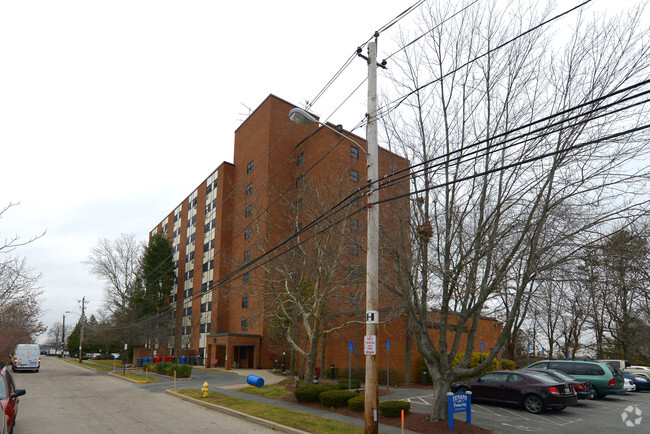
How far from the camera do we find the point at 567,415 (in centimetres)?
1540

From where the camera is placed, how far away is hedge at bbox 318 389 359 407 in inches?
612

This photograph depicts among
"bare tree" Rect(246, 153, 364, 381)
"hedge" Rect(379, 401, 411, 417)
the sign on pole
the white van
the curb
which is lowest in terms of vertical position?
the white van

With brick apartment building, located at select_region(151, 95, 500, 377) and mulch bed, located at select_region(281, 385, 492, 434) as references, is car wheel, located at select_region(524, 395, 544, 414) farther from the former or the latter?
brick apartment building, located at select_region(151, 95, 500, 377)

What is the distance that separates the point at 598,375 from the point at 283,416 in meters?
15.3

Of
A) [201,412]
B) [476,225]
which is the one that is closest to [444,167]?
[476,225]

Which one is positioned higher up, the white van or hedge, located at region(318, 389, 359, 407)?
hedge, located at region(318, 389, 359, 407)

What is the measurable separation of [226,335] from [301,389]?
81.5 ft

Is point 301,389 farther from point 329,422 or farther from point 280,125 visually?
point 280,125

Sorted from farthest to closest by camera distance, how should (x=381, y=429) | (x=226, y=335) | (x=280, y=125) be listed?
(x=280, y=125) < (x=226, y=335) < (x=381, y=429)

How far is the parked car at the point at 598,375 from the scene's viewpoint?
2014 centimetres

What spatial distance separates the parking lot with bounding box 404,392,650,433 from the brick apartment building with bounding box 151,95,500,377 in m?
7.52

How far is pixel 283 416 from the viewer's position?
560 inches

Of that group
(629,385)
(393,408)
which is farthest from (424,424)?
(629,385)

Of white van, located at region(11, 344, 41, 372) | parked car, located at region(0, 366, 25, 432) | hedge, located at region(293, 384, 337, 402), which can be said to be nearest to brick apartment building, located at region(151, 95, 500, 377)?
hedge, located at region(293, 384, 337, 402)
